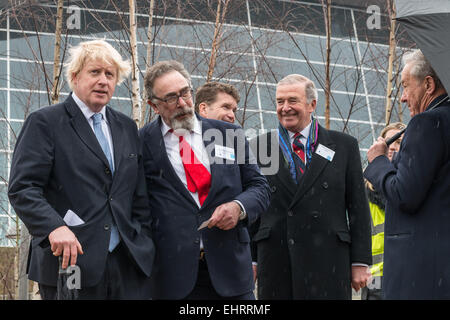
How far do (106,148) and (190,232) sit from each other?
2.23 feet

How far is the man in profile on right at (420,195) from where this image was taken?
13.2 ft

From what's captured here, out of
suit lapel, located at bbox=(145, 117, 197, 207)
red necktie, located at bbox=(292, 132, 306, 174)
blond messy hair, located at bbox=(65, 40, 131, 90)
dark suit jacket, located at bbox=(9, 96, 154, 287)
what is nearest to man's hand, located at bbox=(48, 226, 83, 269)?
dark suit jacket, located at bbox=(9, 96, 154, 287)

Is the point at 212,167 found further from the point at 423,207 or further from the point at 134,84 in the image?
the point at 134,84

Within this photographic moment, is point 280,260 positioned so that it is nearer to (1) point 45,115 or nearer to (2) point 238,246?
(2) point 238,246

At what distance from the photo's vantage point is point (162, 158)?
4320mm

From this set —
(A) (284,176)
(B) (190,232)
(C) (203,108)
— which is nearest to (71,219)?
(B) (190,232)

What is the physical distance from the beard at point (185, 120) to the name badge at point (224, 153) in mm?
204

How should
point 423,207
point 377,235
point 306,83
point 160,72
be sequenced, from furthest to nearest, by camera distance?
point 377,235 → point 306,83 → point 160,72 → point 423,207

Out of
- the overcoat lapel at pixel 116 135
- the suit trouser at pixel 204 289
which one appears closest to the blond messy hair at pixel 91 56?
the overcoat lapel at pixel 116 135

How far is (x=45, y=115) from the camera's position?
3.96 meters

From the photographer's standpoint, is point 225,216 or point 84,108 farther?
point 84,108

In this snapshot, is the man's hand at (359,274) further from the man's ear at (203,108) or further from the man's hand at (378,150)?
the man's ear at (203,108)

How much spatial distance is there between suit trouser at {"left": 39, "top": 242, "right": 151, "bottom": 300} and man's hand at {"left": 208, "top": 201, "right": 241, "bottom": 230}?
0.48 metres

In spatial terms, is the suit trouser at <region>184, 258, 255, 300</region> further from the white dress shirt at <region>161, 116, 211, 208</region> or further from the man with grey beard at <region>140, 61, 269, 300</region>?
the white dress shirt at <region>161, 116, 211, 208</region>
